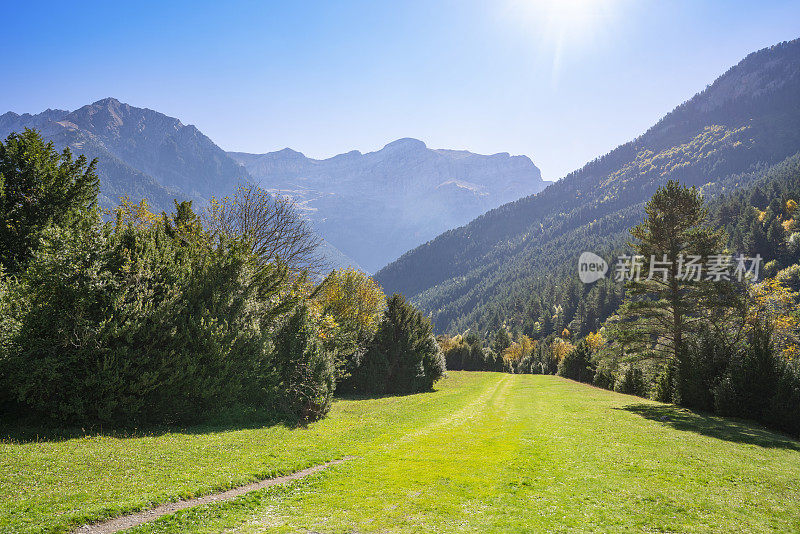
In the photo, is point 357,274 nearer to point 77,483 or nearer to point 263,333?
point 263,333

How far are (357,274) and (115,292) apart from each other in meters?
36.7

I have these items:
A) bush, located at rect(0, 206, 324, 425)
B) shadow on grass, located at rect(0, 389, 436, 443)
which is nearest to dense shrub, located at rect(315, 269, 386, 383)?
Result: shadow on grass, located at rect(0, 389, 436, 443)

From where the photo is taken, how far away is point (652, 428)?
839 inches

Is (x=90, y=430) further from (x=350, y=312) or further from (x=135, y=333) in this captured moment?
(x=350, y=312)

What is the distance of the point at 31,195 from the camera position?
24.4 m

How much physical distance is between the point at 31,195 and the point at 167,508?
83.8ft

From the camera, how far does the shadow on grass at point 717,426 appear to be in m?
18.8

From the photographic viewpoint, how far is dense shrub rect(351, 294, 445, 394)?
45219 mm

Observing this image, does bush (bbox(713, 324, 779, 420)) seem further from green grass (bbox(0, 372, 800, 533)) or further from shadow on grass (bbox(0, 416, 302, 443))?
shadow on grass (bbox(0, 416, 302, 443))

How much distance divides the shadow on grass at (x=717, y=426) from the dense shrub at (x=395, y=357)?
24.6 metres

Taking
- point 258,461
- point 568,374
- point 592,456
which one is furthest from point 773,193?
point 258,461

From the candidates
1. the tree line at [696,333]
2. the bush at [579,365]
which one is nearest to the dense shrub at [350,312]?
the tree line at [696,333]

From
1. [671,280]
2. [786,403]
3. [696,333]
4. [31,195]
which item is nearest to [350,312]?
[31,195]

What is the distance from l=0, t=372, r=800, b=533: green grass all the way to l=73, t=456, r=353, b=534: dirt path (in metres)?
0.28
